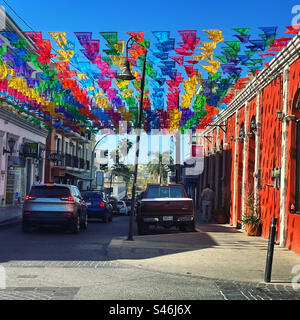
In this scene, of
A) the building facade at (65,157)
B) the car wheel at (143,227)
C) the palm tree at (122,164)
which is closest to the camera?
the car wheel at (143,227)

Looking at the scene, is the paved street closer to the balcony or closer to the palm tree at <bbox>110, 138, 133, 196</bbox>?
the balcony

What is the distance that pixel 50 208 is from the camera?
16219 millimetres

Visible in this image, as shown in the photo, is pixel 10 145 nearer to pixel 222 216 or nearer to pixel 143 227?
pixel 222 216

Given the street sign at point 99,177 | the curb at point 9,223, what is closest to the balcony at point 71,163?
the street sign at point 99,177

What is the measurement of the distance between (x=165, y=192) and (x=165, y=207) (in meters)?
0.93

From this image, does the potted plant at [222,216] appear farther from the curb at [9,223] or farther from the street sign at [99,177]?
the street sign at [99,177]

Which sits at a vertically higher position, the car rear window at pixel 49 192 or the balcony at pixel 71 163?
the balcony at pixel 71 163

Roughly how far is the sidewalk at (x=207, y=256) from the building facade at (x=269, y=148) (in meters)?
1.13

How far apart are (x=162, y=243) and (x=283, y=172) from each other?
12.8 ft

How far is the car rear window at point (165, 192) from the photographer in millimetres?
18391

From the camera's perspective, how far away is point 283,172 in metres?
14.1

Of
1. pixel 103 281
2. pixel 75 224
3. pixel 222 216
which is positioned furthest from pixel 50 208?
pixel 222 216

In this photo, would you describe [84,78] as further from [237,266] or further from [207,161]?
[207,161]
